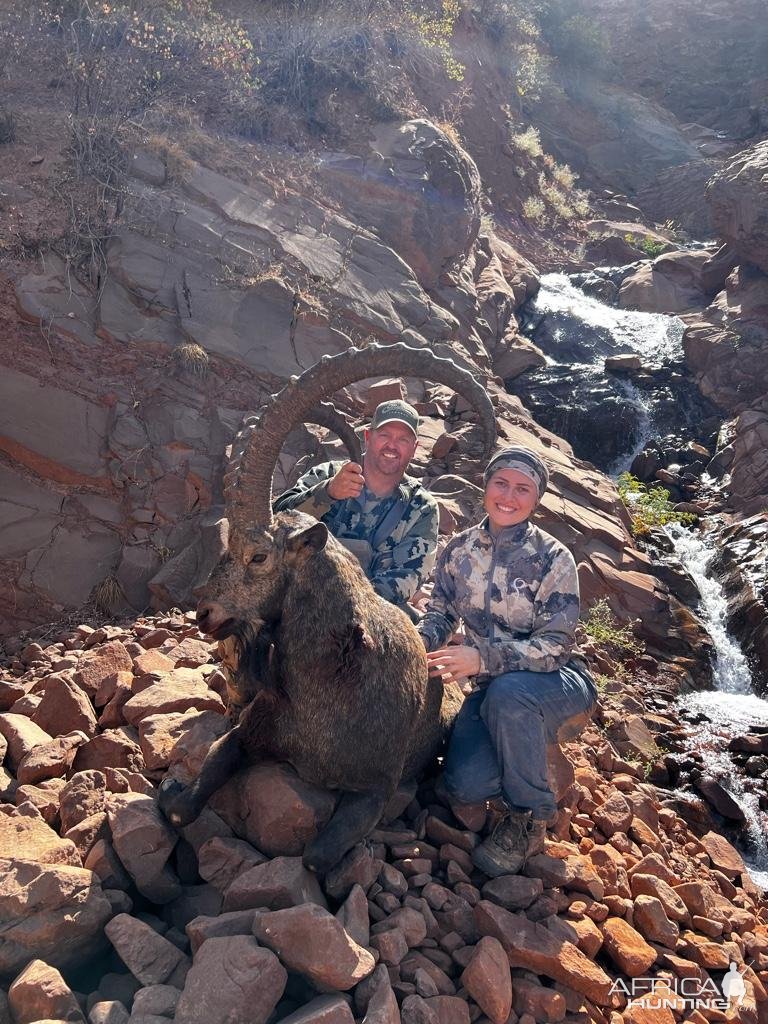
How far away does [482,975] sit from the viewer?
3000 mm

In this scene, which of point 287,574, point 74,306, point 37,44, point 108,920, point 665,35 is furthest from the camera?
point 665,35

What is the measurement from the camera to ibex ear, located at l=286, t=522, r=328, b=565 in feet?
11.5

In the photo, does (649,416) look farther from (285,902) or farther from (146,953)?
(146,953)

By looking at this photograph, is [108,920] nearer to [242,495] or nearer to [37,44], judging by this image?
[242,495]

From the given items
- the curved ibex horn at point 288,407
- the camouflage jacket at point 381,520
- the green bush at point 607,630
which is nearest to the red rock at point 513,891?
the camouflage jacket at point 381,520

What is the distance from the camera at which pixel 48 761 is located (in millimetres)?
3744

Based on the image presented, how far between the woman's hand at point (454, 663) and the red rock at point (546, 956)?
1.03 metres

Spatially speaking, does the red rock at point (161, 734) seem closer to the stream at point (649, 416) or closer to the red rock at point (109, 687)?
the red rock at point (109, 687)

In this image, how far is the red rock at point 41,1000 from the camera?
249 centimetres

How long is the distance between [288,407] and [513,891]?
2502mm

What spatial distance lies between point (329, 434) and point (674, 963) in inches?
249

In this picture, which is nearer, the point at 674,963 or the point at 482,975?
the point at 482,975

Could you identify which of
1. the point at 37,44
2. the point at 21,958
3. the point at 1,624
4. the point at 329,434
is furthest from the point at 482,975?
the point at 37,44

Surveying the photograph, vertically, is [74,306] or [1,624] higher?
[74,306]
